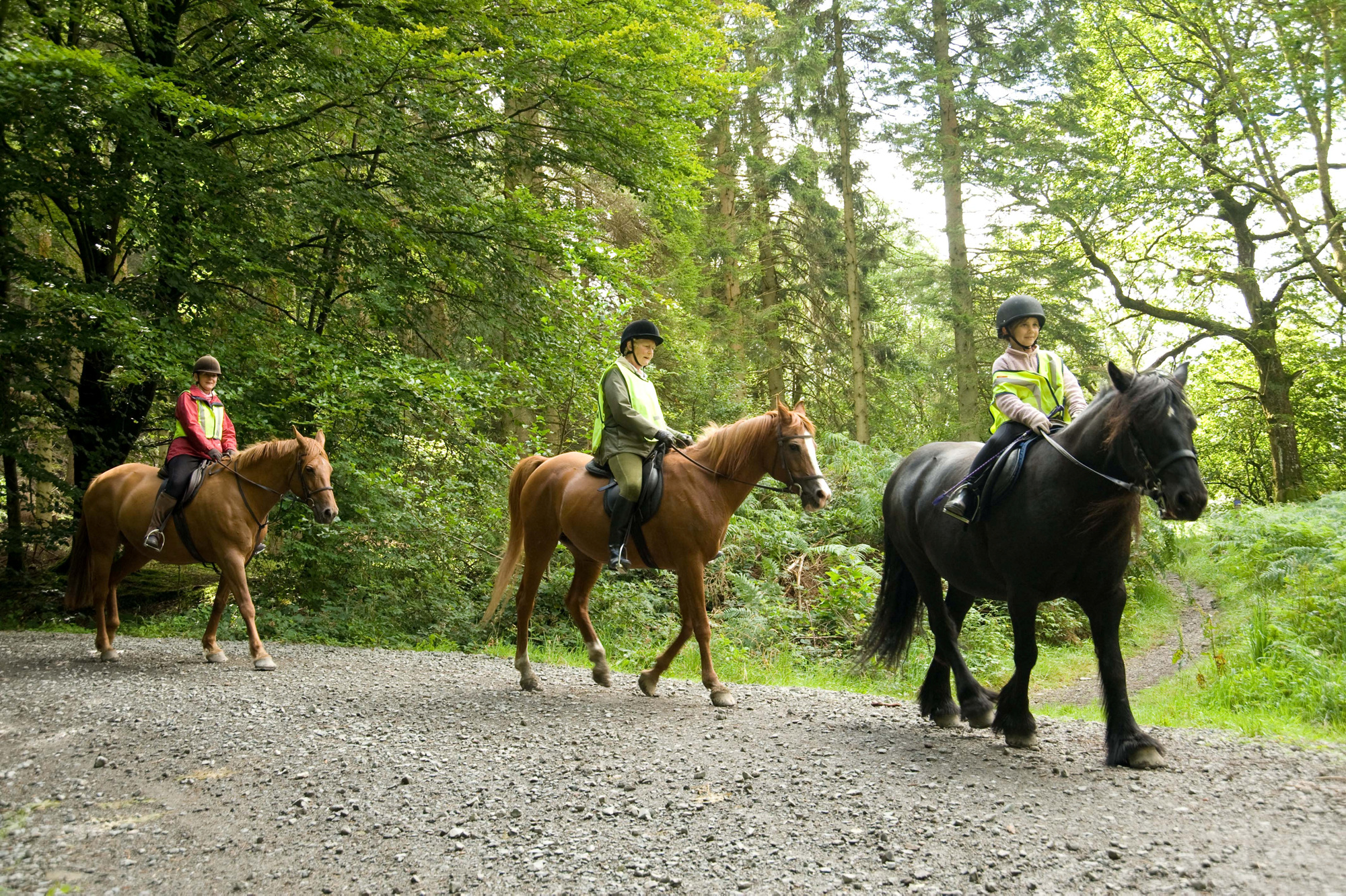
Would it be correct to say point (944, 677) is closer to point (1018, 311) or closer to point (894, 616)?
point (894, 616)

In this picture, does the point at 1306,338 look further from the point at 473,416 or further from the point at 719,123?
the point at 473,416

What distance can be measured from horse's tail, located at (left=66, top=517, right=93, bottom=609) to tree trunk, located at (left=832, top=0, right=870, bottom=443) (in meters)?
14.4

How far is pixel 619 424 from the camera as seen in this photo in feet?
21.4

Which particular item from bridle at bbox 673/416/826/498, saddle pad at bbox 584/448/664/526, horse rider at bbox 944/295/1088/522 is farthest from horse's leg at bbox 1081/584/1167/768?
saddle pad at bbox 584/448/664/526

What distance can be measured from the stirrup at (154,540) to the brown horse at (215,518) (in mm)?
157

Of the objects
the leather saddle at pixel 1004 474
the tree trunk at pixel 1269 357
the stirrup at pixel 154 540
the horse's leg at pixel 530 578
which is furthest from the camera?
the tree trunk at pixel 1269 357

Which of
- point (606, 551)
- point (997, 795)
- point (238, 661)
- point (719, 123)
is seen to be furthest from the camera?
point (719, 123)

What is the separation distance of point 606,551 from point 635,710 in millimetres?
1324

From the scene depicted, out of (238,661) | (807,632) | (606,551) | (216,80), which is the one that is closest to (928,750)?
(606,551)

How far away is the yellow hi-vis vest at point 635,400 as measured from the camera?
651 cm

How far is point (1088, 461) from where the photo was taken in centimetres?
458

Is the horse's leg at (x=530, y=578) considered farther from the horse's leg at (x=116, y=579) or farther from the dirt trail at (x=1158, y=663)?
the dirt trail at (x=1158, y=663)

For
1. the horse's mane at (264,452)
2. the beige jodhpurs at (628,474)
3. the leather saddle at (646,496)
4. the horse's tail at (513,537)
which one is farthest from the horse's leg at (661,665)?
the horse's mane at (264,452)

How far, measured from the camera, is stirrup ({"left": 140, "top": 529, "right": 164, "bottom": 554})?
26.1 feet
